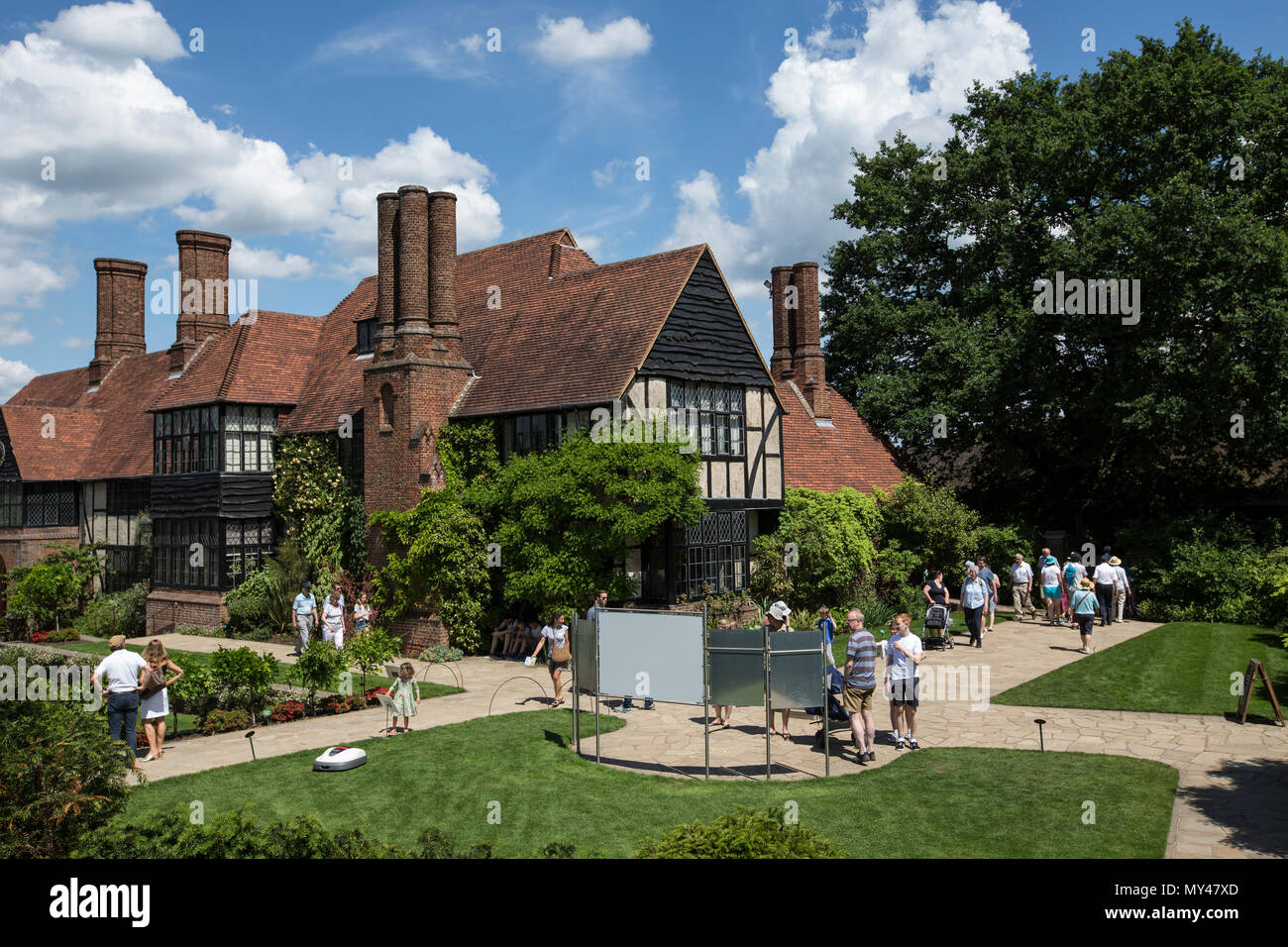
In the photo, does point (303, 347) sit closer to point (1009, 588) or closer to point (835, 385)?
point (835, 385)

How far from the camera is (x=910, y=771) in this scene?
11.9 m

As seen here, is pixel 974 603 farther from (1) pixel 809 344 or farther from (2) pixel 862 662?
(1) pixel 809 344

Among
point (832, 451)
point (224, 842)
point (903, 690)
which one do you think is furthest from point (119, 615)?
point (224, 842)

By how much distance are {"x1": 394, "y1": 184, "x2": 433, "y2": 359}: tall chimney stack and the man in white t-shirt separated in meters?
15.1

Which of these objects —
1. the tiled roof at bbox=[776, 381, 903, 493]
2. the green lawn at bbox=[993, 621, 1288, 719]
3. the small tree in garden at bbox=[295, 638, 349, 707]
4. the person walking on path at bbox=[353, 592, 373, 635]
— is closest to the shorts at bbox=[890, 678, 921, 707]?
the green lawn at bbox=[993, 621, 1288, 719]

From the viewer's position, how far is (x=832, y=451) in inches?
1166

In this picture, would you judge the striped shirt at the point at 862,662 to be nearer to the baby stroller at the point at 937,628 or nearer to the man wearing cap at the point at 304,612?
the baby stroller at the point at 937,628

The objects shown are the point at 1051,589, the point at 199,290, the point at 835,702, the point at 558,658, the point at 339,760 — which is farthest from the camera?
the point at 199,290

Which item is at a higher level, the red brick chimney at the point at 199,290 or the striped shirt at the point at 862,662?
the red brick chimney at the point at 199,290

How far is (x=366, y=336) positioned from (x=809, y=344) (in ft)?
46.2

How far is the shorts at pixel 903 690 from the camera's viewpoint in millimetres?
13039

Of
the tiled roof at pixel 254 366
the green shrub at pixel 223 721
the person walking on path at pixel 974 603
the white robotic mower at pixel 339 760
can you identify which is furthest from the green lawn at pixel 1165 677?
the tiled roof at pixel 254 366

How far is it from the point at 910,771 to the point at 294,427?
22.2 meters
